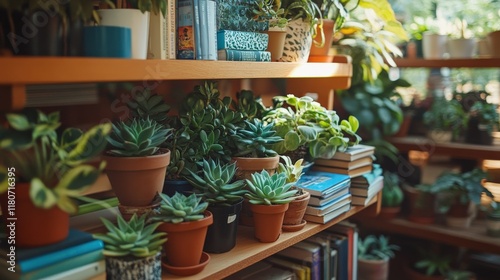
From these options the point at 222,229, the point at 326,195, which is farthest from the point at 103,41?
the point at 326,195

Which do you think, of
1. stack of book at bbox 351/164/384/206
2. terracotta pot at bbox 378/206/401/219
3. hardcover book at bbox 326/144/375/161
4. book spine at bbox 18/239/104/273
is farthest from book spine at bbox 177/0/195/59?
terracotta pot at bbox 378/206/401/219

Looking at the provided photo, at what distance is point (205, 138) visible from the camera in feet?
3.80

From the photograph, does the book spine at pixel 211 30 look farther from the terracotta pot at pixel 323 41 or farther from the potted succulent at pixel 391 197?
the potted succulent at pixel 391 197

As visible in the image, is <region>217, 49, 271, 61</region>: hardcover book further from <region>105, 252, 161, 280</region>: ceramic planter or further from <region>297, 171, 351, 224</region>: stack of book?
<region>105, 252, 161, 280</region>: ceramic planter

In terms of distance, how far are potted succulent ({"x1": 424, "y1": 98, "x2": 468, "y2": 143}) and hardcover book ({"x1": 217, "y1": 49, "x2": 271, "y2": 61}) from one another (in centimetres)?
113

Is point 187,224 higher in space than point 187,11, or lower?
lower

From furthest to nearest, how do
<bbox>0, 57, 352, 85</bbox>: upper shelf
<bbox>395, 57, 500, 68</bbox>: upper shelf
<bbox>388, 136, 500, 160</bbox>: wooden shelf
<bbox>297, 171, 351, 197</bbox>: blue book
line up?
<bbox>388, 136, 500, 160</bbox>: wooden shelf → <bbox>395, 57, 500, 68</bbox>: upper shelf → <bbox>297, 171, 351, 197</bbox>: blue book → <bbox>0, 57, 352, 85</bbox>: upper shelf

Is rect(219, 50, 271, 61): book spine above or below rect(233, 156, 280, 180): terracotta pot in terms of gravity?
above

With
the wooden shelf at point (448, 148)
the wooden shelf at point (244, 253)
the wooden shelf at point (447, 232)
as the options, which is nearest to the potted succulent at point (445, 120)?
the wooden shelf at point (448, 148)

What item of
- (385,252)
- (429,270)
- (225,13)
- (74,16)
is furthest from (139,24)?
(429,270)

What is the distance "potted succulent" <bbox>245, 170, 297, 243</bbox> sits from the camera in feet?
3.69

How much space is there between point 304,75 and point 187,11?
0.44 meters

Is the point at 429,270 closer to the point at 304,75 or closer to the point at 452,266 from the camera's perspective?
the point at 452,266

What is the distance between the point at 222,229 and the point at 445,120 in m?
1.38
